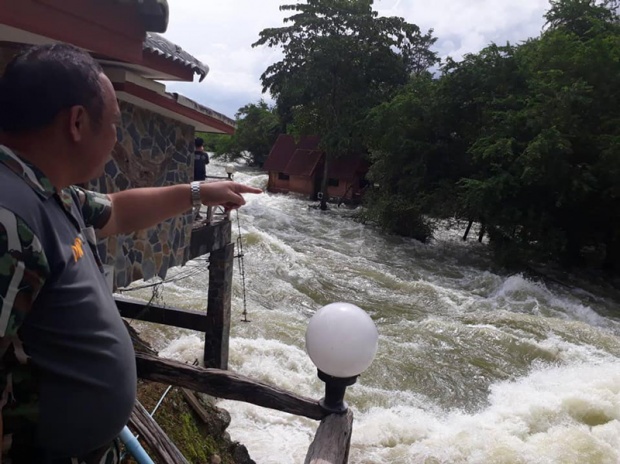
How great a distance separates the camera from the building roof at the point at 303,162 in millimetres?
29594

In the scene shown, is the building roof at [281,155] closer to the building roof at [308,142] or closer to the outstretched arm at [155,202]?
the building roof at [308,142]

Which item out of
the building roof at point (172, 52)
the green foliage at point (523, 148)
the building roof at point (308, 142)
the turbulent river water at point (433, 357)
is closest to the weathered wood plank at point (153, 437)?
the building roof at point (172, 52)

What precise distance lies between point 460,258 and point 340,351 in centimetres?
1753

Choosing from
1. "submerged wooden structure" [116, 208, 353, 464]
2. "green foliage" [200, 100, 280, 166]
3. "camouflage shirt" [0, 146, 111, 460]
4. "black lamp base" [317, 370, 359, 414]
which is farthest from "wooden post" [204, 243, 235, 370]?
"green foliage" [200, 100, 280, 166]

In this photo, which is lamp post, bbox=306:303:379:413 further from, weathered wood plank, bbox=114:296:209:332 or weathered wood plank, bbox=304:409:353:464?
weathered wood plank, bbox=114:296:209:332

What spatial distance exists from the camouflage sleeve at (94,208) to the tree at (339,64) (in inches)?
955

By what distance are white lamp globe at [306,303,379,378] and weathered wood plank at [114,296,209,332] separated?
19.1 ft

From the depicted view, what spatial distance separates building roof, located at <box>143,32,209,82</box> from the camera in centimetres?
387

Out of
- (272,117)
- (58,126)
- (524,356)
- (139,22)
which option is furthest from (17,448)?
(272,117)

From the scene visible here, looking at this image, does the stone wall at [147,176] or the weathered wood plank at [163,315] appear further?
the weathered wood plank at [163,315]

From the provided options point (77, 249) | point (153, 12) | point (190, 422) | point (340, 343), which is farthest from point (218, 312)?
point (77, 249)

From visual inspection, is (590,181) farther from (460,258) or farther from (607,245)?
(460,258)

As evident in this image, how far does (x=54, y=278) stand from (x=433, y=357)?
A: 349 inches

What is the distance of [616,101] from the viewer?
52.8 feet
